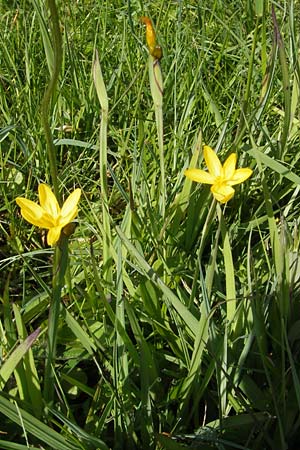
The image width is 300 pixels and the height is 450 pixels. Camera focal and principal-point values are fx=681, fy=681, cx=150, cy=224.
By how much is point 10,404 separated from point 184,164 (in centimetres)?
70

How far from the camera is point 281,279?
1027 millimetres

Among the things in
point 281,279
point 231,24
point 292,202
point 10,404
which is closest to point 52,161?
point 10,404

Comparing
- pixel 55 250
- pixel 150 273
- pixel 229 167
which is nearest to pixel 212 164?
pixel 229 167

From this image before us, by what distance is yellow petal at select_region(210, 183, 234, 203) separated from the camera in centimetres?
88

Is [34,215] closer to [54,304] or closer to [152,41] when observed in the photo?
[54,304]

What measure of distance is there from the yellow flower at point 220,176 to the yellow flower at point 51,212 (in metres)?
0.17

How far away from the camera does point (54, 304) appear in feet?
2.81

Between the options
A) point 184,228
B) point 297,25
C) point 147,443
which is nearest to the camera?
point 147,443

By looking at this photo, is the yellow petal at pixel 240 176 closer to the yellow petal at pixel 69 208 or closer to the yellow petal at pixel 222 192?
the yellow petal at pixel 222 192

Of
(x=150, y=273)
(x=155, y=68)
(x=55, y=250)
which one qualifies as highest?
(x=155, y=68)

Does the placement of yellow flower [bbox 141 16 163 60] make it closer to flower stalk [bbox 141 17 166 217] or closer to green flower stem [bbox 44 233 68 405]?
flower stalk [bbox 141 17 166 217]

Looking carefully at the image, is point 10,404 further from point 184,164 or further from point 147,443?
point 184,164

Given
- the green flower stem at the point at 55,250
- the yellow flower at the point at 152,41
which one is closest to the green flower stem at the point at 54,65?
the green flower stem at the point at 55,250

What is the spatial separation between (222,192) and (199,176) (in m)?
0.05
